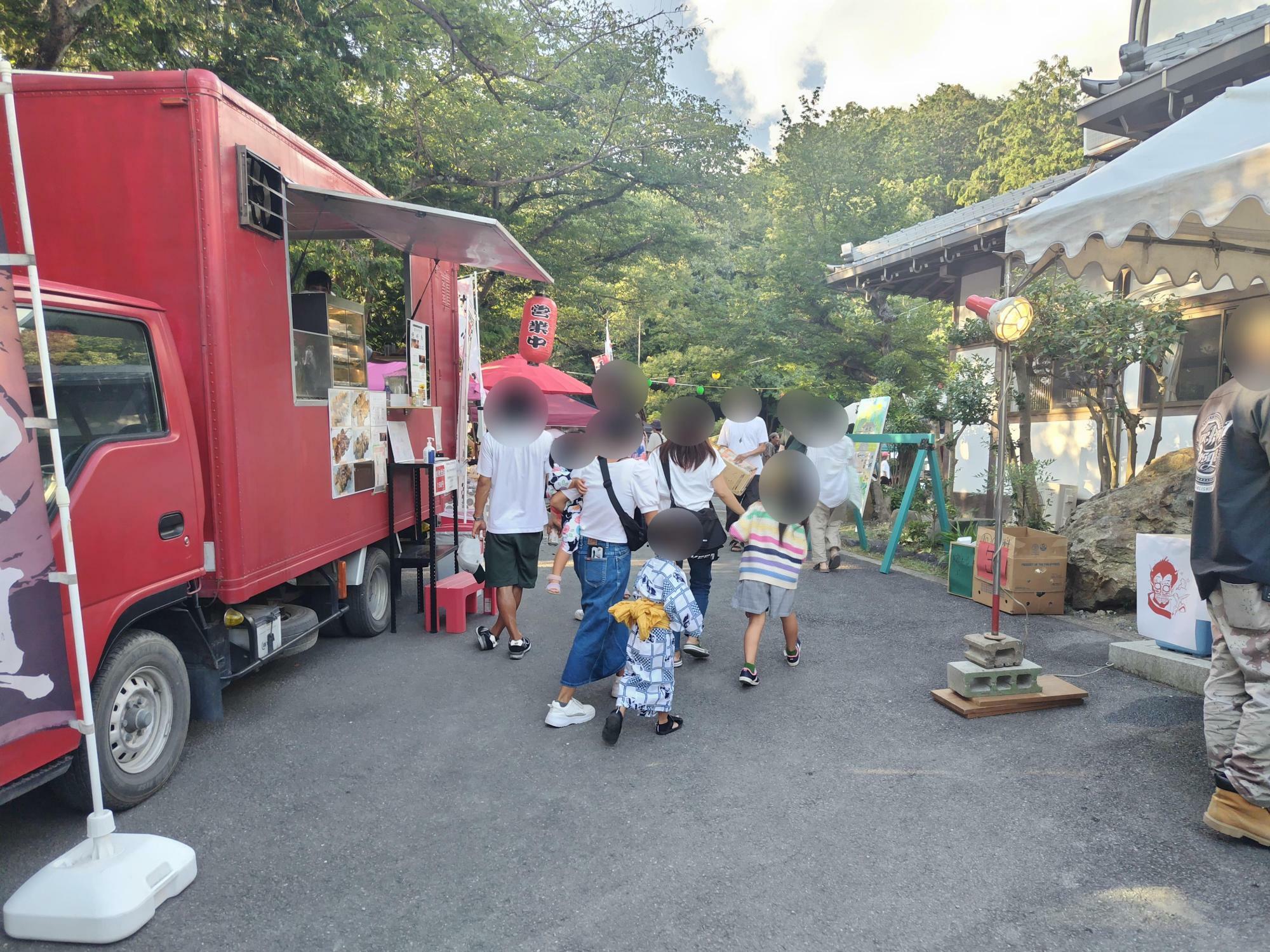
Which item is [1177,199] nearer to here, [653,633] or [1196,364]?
[653,633]

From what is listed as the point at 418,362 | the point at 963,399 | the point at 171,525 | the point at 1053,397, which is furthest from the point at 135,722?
the point at 1053,397

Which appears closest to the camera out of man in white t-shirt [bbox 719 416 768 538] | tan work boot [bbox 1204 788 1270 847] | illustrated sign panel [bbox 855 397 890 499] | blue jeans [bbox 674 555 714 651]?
tan work boot [bbox 1204 788 1270 847]

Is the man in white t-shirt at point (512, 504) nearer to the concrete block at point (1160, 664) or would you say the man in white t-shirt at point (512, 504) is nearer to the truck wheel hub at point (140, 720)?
the truck wheel hub at point (140, 720)

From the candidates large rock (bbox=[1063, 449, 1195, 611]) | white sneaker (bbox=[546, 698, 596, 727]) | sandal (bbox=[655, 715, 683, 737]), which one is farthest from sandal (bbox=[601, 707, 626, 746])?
large rock (bbox=[1063, 449, 1195, 611])

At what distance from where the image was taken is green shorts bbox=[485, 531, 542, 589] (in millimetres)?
5129

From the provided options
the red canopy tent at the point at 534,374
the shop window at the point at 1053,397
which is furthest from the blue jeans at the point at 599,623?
the red canopy tent at the point at 534,374

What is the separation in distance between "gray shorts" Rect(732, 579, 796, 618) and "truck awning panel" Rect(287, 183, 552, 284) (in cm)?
299

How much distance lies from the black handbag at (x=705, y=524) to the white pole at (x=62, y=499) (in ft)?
10.6

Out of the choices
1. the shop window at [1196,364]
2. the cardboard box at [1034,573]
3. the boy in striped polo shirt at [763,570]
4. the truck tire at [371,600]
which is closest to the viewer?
the boy in striped polo shirt at [763,570]

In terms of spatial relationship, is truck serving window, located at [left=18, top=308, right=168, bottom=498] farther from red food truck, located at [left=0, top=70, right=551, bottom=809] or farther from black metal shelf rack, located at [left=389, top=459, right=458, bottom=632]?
black metal shelf rack, located at [left=389, top=459, right=458, bottom=632]

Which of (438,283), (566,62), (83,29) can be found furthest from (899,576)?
(566,62)

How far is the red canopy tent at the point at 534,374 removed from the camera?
39.5 feet

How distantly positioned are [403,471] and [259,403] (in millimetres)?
2351

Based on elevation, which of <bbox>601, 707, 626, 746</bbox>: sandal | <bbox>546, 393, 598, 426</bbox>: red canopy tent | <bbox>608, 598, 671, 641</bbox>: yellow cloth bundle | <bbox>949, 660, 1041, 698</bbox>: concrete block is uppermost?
<bbox>546, 393, 598, 426</bbox>: red canopy tent
